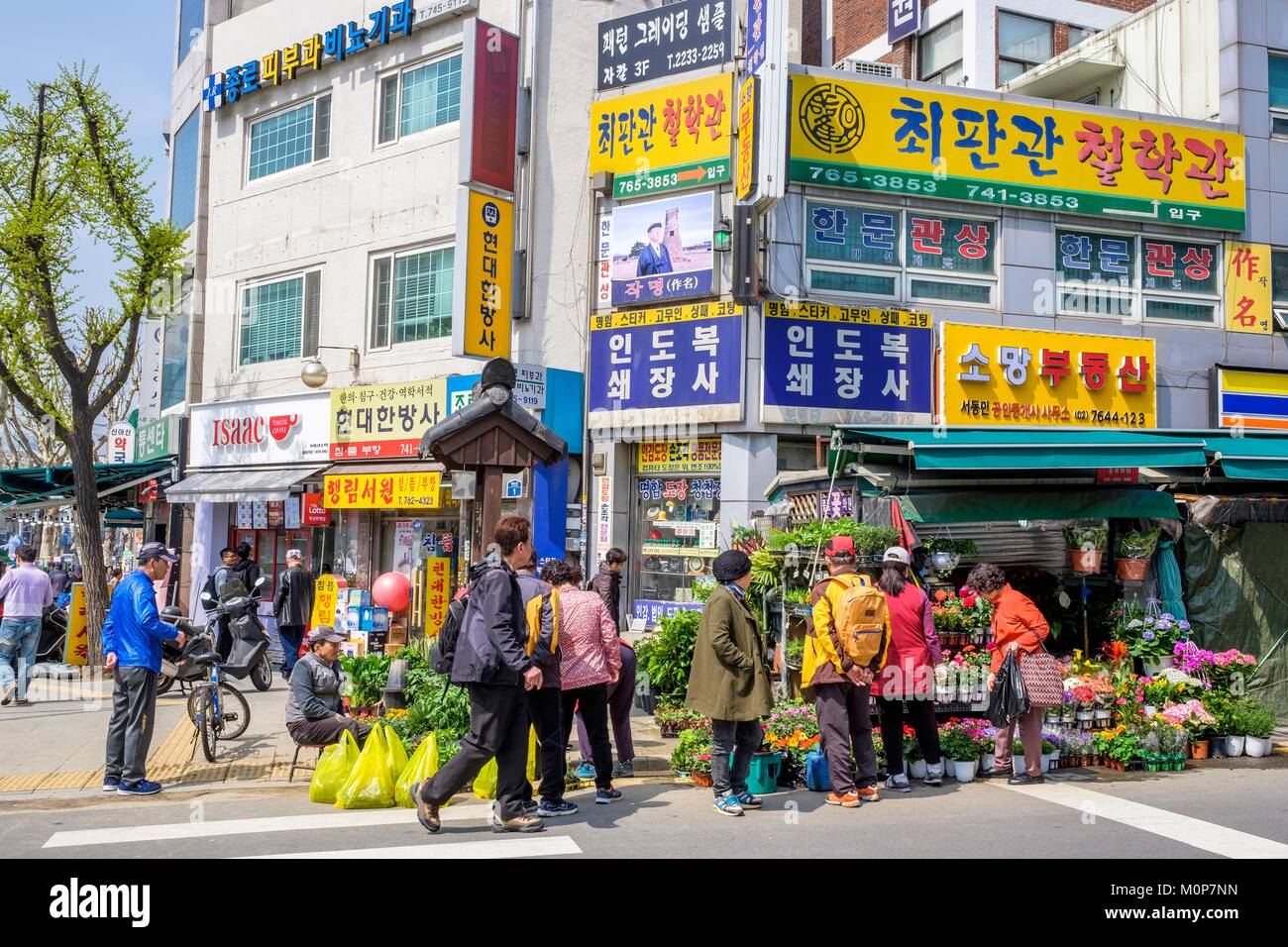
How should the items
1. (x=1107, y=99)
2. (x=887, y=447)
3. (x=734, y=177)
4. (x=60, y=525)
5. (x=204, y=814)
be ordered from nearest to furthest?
(x=204, y=814), (x=887, y=447), (x=734, y=177), (x=1107, y=99), (x=60, y=525)

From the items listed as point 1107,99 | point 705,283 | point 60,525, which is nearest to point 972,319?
point 705,283

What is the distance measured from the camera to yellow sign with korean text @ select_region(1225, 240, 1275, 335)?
16438 mm

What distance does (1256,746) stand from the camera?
10664 millimetres

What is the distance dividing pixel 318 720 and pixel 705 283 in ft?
26.8

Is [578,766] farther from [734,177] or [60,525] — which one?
[60,525]

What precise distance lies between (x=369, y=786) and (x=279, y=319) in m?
13.9

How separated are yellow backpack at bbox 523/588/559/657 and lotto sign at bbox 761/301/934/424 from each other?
7017mm

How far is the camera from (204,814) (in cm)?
806

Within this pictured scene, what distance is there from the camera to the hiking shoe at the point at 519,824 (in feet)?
24.2

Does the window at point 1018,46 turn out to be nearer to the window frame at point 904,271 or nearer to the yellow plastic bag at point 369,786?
the window frame at point 904,271

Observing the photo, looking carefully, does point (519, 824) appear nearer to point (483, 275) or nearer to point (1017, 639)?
point (1017, 639)

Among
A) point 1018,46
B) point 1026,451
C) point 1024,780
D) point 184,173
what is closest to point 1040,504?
point 1026,451

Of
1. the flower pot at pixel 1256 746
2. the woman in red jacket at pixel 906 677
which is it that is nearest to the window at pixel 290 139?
the woman in red jacket at pixel 906 677

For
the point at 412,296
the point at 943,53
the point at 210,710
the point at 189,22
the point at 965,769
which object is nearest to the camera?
the point at 965,769
